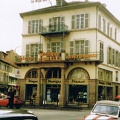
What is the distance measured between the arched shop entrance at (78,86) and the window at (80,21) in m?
5.21

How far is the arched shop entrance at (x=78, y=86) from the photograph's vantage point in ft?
115

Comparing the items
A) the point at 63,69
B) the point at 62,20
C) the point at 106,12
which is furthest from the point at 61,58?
the point at 106,12

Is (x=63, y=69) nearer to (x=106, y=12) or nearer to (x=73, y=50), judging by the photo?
(x=73, y=50)

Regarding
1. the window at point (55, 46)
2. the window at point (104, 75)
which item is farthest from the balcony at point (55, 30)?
the window at point (104, 75)

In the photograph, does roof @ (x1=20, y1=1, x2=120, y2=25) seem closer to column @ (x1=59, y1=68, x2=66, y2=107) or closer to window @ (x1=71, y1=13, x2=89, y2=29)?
window @ (x1=71, y1=13, x2=89, y2=29)

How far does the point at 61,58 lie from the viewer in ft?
114

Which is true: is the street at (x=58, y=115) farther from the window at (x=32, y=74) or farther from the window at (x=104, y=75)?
the window at (x=32, y=74)

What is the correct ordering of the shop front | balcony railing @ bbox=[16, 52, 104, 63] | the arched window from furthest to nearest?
the arched window
the shop front
balcony railing @ bbox=[16, 52, 104, 63]

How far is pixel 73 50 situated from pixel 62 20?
421 cm

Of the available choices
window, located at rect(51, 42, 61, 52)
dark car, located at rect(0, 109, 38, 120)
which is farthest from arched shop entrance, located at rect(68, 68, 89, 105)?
dark car, located at rect(0, 109, 38, 120)

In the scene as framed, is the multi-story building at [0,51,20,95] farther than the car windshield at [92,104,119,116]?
Yes

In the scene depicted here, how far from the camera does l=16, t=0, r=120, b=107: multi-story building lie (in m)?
34.8

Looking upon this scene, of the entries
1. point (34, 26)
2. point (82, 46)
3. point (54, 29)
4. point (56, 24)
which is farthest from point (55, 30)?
point (34, 26)

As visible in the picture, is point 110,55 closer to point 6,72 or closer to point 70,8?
point 70,8
